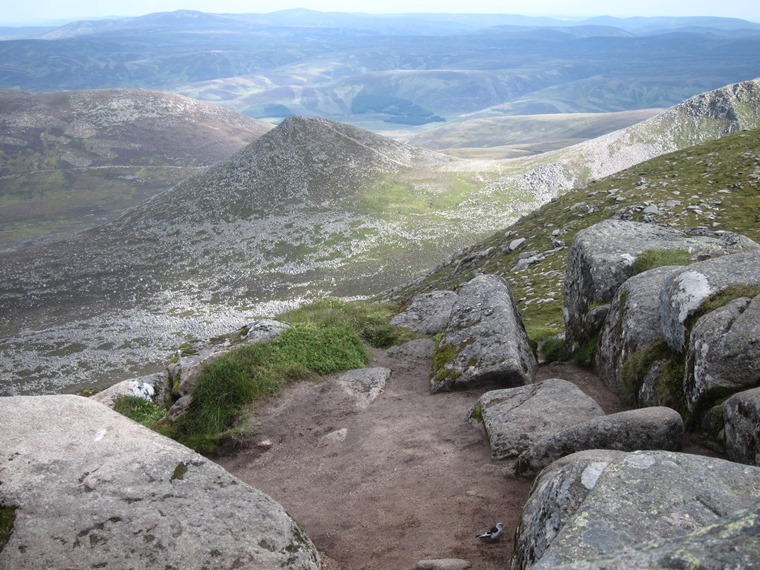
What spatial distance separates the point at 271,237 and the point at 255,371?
3693 inches

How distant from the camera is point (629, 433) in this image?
9203 millimetres

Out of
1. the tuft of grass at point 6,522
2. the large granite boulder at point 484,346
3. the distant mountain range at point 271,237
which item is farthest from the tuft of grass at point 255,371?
the distant mountain range at point 271,237

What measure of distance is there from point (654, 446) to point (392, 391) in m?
8.97

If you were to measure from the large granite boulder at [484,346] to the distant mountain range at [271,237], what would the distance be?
5375 centimetres

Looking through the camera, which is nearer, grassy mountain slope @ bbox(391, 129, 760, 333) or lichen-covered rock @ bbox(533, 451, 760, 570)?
lichen-covered rock @ bbox(533, 451, 760, 570)

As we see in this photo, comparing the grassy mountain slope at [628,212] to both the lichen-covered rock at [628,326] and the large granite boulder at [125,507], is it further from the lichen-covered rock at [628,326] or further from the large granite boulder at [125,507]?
the large granite boulder at [125,507]

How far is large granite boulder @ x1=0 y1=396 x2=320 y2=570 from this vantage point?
25.3 ft

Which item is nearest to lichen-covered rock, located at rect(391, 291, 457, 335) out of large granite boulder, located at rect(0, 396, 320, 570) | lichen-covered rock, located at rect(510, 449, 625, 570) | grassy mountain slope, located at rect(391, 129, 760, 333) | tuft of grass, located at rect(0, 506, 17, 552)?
grassy mountain slope, located at rect(391, 129, 760, 333)

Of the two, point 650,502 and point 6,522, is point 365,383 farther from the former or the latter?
point 650,502

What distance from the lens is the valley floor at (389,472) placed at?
9.30 meters

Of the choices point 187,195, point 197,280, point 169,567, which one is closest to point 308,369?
point 169,567

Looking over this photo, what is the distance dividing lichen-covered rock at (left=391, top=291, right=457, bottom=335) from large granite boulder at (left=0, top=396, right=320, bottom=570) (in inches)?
549

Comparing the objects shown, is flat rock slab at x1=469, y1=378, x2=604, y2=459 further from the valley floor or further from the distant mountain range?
the distant mountain range

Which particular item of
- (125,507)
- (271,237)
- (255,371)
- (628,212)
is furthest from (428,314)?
(271,237)
